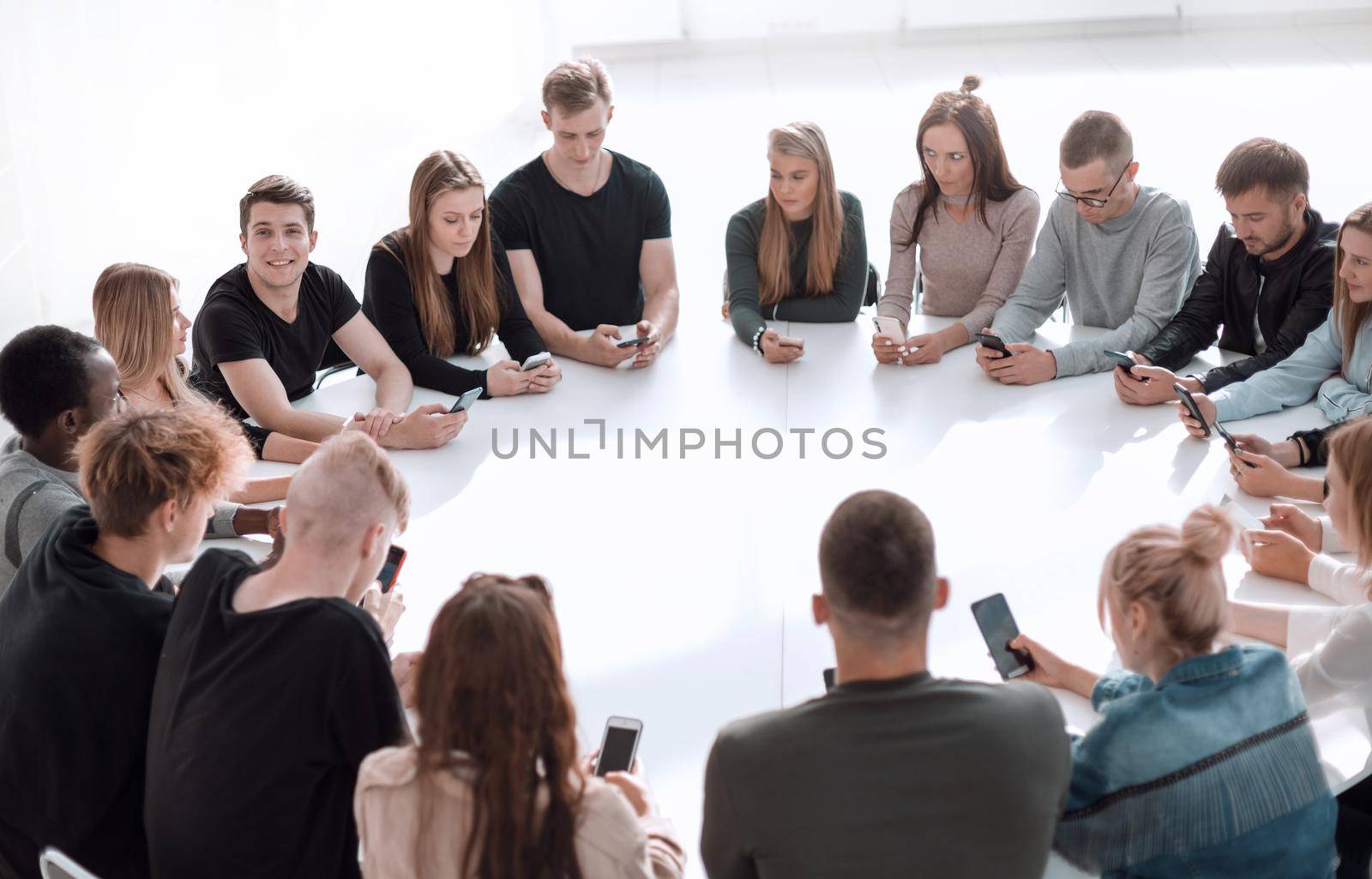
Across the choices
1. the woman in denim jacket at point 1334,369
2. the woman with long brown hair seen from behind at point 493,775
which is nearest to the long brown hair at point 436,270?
the woman in denim jacket at point 1334,369

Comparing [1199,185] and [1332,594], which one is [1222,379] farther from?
[1199,185]

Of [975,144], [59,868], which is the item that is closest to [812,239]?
[975,144]

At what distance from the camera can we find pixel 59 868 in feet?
5.29

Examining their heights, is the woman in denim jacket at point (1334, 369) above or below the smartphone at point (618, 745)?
above

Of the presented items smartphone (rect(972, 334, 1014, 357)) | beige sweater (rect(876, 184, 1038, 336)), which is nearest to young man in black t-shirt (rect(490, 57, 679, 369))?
beige sweater (rect(876, 184, 1038, 336))

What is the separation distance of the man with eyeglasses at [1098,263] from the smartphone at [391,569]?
5.79 ft

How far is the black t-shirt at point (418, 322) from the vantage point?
342 cm

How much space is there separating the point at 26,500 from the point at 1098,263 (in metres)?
2.80

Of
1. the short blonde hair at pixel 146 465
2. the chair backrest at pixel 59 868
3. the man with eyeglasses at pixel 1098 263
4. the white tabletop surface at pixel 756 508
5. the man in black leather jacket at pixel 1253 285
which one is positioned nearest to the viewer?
the chair backrest at pixel 59 868

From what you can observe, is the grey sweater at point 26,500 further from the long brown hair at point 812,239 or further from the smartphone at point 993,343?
the smartphone at point 993,343

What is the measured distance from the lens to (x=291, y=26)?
6176 millimetres

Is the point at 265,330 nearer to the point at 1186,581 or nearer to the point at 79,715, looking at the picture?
the point at 79,715

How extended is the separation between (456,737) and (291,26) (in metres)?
5.55

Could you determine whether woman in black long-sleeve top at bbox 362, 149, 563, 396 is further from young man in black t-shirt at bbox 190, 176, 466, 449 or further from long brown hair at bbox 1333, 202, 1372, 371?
long brown hair at bbox 1333, 202, 1372, 371
